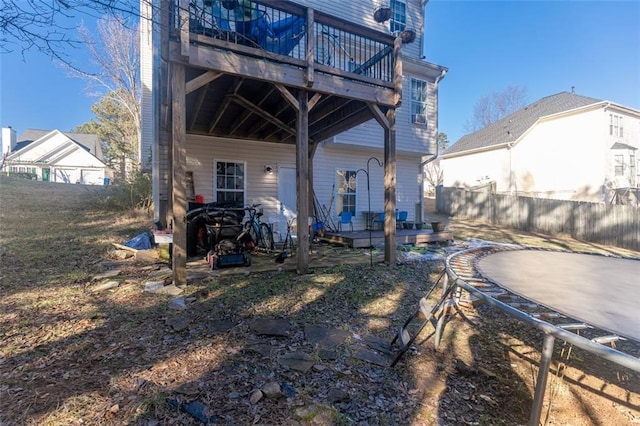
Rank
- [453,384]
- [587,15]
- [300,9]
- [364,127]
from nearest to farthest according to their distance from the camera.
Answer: [453,384] < [300,9] < [364,127] < [587,15]

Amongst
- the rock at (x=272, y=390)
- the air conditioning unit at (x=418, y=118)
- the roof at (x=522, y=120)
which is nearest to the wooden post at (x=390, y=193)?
the rock at (x=272, y=390)

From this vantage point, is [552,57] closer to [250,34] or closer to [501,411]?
[250,34]

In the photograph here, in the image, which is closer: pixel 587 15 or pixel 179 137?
pixel 179 137

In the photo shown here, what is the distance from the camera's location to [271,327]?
10.8 ft

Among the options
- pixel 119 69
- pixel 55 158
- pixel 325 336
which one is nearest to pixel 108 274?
pixel 325 336

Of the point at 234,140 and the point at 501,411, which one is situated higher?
the point at 234,140

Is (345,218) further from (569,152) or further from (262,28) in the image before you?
(569,152)

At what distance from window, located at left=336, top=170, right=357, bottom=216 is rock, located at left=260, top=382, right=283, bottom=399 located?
795 centimetres

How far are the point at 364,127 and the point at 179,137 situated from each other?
22.0 feet

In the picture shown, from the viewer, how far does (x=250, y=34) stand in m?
5.18

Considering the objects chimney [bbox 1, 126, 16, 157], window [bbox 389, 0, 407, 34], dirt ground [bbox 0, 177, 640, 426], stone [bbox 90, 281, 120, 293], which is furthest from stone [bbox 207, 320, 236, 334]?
chimney [bbox 1, 126, 16, 157]

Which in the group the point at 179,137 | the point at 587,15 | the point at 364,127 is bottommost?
the point at 179,137

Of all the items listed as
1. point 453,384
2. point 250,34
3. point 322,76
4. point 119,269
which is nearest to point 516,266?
point 453,384

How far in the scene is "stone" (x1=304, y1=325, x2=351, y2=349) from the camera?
3.04 meters
